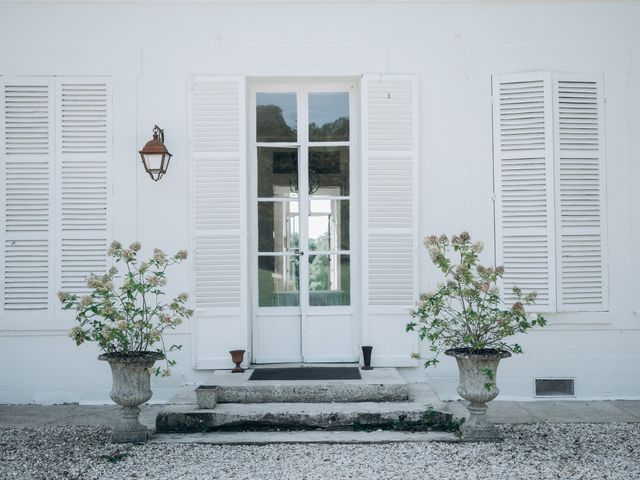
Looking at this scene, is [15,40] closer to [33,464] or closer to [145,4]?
[145,4]

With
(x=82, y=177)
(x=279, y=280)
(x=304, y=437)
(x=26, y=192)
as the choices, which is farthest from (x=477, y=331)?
(x=26, y=192)

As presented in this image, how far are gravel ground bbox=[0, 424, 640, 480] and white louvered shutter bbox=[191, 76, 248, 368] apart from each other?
1.26 metres

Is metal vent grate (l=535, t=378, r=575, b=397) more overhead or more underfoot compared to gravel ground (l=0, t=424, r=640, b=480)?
more overhead

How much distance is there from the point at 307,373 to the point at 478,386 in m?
1.49

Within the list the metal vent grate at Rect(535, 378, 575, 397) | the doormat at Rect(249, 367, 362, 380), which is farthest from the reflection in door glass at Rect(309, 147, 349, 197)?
the metal vent grate at Rect(535, 378, 575, 397)

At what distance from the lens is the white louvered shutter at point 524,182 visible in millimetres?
Answer: 5473

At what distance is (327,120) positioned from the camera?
5.79m

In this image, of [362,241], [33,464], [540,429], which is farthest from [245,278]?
[540,429]

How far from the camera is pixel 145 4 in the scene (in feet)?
18.3

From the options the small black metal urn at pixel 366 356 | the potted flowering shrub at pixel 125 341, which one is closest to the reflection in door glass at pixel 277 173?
the small black metal urn at pixel 366 356

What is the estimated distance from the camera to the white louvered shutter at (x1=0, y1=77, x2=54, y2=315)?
548cm

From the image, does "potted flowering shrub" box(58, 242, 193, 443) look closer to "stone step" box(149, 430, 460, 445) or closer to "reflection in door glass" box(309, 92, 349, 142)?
"stone step" box(149, 430, 460, 445)

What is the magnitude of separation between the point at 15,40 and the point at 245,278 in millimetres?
2713

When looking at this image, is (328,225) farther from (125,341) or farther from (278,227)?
(125,341)
